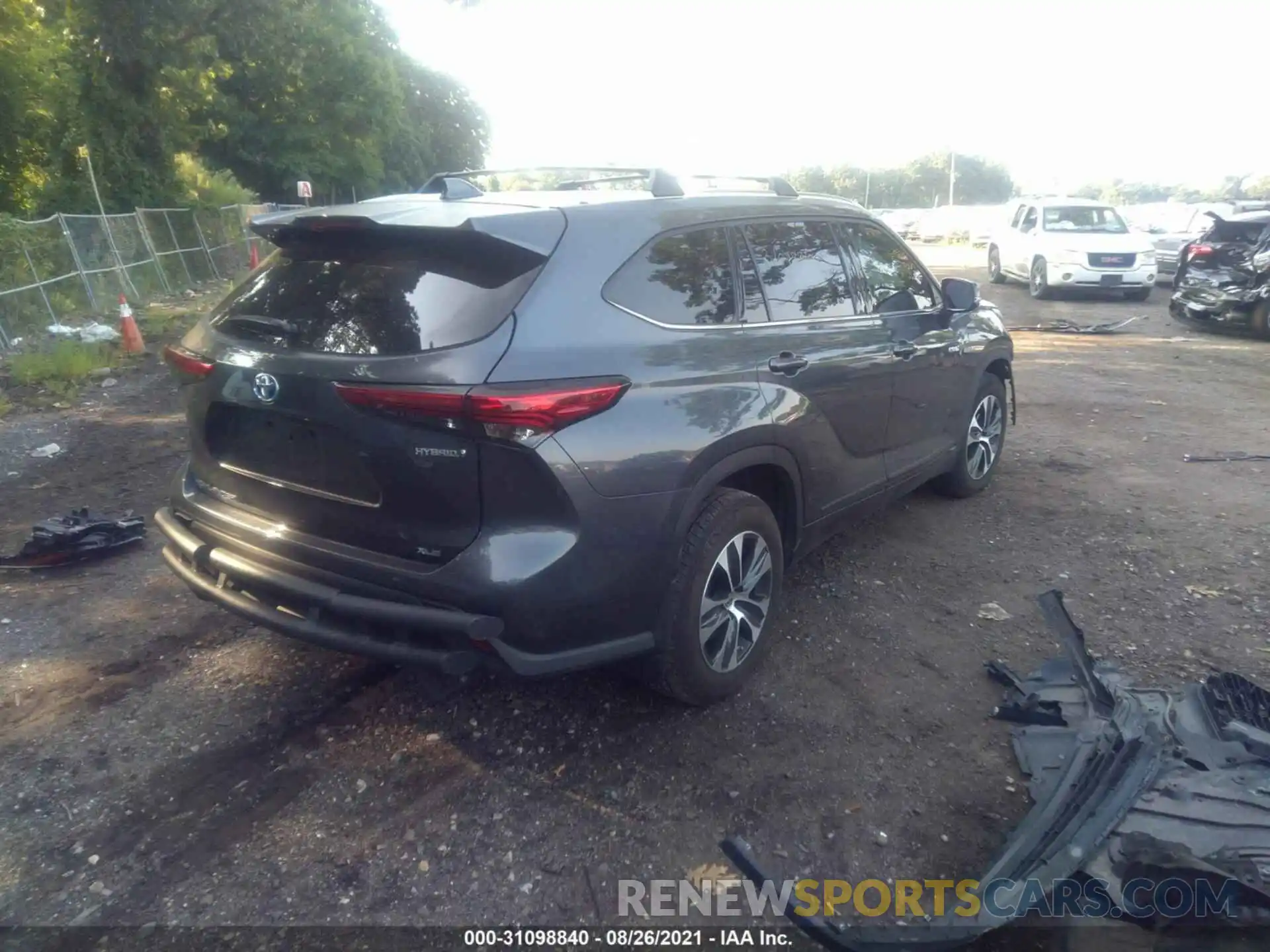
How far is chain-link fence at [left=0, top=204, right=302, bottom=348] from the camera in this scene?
12398 mm

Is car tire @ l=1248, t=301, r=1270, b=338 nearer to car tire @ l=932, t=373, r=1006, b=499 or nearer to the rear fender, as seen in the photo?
car tire @ l=932, t=373, r=1006, b=499

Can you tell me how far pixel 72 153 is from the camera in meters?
20.5

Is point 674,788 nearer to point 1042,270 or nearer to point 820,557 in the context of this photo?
point 820,557

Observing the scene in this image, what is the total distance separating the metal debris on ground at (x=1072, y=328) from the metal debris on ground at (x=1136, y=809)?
10674 millimetres

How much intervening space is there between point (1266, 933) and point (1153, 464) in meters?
4.94

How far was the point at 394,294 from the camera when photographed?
10.0ft

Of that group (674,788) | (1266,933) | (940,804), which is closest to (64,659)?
(674,788)

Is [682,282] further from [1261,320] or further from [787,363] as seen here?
[1261,320]

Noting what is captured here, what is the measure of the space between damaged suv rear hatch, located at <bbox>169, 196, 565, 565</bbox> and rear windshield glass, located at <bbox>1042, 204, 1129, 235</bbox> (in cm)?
1617

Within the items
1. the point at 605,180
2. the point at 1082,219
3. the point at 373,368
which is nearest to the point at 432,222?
the point at 373,368

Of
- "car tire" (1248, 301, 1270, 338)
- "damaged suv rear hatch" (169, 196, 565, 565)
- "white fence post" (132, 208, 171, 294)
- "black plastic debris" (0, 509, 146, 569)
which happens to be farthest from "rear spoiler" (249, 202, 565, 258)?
"white fence post" (132, 208, 171, 294)

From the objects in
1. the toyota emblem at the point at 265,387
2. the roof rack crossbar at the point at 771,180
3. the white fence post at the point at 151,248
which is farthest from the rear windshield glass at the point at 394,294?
the white fence post at the point at 151,248
